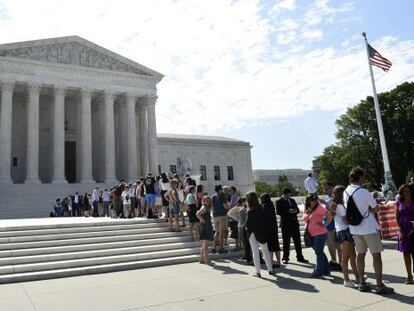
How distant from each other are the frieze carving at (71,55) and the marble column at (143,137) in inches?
171

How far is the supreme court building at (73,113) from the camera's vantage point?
3594 cm

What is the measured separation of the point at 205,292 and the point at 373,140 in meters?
47.7

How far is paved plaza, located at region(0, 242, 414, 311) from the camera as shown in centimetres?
681

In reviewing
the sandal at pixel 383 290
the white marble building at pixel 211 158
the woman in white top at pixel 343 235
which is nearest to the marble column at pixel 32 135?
the white marble building at pixel 211 158

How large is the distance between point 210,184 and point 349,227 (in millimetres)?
59076

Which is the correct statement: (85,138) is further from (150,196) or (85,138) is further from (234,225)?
(234,225)

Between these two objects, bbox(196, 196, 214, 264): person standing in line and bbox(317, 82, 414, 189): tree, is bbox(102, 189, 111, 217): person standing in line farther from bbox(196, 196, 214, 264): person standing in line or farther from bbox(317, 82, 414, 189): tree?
bbox(317, 82, 414, 189): tree

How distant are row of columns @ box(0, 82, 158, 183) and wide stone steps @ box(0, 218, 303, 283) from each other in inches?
909

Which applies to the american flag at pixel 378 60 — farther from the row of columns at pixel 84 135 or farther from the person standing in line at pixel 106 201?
the row of columns at pixel 84 135

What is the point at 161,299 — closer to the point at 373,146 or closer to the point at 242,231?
the point at 242,231

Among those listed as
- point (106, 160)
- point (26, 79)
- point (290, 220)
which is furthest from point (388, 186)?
point (26, 79)

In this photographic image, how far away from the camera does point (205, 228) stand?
11453mm

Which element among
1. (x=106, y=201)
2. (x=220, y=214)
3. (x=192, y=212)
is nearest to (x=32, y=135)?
(x=106, y=201)

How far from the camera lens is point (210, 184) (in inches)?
2625
